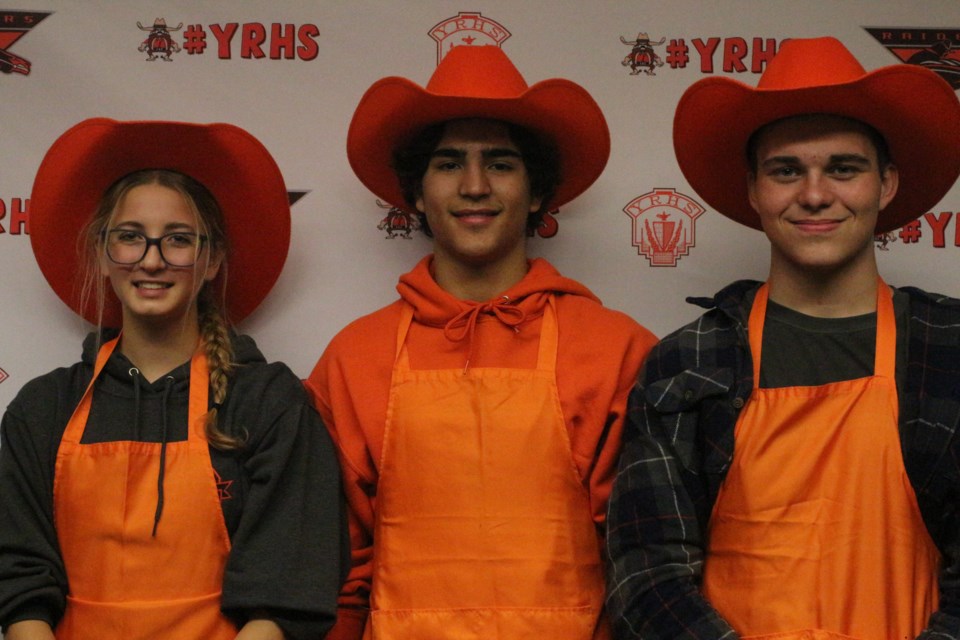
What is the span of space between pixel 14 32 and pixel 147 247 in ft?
2.30

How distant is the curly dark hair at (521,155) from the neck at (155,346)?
470 mm

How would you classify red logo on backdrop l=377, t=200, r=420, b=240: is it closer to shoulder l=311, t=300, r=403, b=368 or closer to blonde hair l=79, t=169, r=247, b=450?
shoulder l=311, t=300, r=403, b=368

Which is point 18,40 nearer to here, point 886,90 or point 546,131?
point 546,131

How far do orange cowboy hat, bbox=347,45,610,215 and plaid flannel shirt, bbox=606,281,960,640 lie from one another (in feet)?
1.31

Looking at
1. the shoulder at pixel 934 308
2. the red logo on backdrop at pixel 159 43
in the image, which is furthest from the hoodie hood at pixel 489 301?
the red logo on backdrop at pixel 159 43

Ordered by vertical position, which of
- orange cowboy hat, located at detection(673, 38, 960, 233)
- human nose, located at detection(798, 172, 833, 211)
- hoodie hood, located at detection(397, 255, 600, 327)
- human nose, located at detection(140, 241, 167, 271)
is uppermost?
orange cowboy hat, located at detection(673, 38, 960, 233)

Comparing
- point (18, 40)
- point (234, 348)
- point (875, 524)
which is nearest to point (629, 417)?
point (875, 524)

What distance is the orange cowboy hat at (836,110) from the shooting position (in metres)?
1.79

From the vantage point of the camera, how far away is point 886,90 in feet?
5.83

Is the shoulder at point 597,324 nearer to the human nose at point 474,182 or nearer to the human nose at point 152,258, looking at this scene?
the human nose at point 474,182

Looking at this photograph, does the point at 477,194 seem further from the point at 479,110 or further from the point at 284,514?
the point at 284,514

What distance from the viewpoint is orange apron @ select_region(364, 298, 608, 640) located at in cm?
187

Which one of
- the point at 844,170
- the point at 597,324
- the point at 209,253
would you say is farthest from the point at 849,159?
the point at 209,253

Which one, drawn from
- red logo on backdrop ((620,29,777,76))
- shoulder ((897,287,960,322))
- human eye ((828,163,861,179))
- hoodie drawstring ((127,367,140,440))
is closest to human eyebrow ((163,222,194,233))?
hoodie drawstring ((127,367,140,440))
